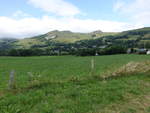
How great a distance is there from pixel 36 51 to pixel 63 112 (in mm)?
95945

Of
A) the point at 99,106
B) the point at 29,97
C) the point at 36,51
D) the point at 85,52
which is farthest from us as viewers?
the point at 36,51

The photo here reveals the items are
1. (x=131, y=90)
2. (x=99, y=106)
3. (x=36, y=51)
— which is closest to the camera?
(x=99, y=106)

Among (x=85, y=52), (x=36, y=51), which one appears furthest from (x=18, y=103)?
(x=36, y=51)

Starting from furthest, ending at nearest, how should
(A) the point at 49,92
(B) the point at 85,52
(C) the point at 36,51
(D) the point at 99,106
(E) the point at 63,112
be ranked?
1. (C) the point at 36,51
2. (B) the point at 85,52
3. (A) the point at 49,92
4. (D) the point at 99,106
5. (E) the point at 63,112

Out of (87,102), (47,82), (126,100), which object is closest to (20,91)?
(47,82)

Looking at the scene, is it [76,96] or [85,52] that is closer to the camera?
[76,96]

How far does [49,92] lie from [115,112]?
10.3ft

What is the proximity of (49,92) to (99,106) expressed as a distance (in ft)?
8.27

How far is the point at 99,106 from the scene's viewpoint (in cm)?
515

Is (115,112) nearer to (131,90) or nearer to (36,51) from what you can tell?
(131,90)

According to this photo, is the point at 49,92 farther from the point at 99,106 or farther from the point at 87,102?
the point at 99,106

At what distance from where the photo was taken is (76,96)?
19.9 ft

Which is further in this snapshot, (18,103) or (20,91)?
(20,91)

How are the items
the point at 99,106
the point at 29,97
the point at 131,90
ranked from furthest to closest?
the point at 131,90 < the point at 29,97 < the point at 99,106
